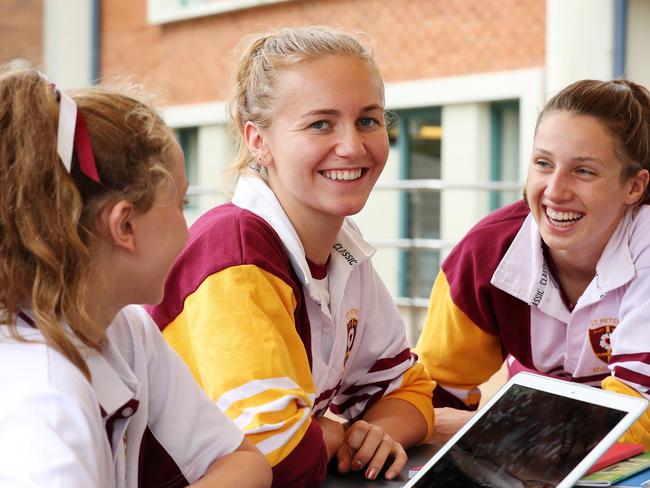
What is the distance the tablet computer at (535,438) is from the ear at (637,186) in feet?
2.05

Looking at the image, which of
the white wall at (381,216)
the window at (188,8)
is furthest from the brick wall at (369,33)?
the white wall at (381,216)

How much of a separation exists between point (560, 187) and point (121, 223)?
992mm

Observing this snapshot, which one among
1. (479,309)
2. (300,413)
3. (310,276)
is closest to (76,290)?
(300,413)

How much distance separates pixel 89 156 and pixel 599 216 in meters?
1.11

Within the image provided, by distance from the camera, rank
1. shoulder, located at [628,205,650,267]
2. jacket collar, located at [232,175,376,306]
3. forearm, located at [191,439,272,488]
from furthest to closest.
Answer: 1. shoulder, located at [628,205,650,267]
2. jacket collar, located at [232,175,376,306]
3. forearm, located at [191,439,272,488]

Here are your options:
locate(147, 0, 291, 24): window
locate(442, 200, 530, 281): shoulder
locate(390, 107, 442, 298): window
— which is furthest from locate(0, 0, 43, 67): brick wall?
locate(442, 200, 530, 281): shoulder

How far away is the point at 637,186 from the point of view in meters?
1.90

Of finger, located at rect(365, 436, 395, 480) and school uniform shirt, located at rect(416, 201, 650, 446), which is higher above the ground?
school uniform shirt, located at rect(416, 201, 650, 446)

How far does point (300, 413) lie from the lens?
141 centimetres

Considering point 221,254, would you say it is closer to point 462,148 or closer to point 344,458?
point 344,458

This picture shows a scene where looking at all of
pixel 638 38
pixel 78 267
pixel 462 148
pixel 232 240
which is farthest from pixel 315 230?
pixel 462 148

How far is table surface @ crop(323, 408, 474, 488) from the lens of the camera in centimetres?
142

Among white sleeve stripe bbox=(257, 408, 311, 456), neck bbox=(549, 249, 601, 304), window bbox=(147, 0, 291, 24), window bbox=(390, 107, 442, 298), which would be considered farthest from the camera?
window bbox=(147, 0, 291, 24)

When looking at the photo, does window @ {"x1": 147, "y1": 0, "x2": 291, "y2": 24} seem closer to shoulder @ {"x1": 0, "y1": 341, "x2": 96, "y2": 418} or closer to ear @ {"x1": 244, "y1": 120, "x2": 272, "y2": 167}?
ear @ {"x1": 244, "y1": 120, "x2": 272, "y2": 167}
